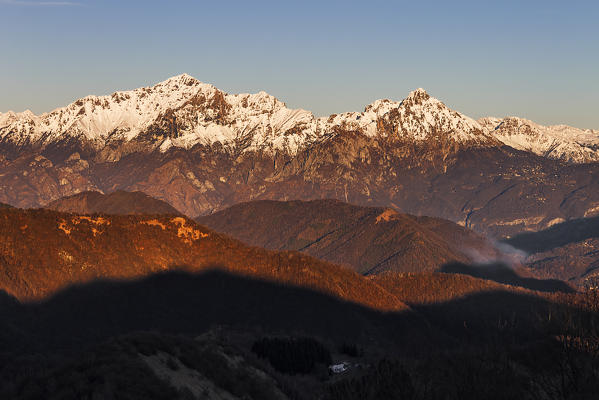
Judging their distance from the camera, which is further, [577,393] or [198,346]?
[198,346]

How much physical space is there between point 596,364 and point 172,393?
5672 cm

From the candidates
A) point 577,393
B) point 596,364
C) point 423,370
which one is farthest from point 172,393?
point 596,364

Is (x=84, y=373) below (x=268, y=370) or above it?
above

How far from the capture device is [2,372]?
12850 cm

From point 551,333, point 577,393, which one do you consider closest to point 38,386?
point 577,393

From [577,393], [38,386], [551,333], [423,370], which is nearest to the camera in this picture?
[38,386]

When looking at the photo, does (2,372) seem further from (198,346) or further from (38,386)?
(38,386)

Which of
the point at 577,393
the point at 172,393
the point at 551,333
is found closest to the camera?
the point at 172,393

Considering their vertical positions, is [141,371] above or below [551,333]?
above

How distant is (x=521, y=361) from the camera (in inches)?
4409

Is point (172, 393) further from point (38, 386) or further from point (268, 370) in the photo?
point (268, 370)

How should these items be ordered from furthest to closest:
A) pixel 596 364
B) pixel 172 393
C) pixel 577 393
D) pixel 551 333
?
pixel 551 333, pixel 596 364, pixel 577 393, pixel 172 393

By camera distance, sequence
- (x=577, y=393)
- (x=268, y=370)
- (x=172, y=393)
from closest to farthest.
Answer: (x=172, y=393)
(x=577, y=393)
(x=268, y=370)

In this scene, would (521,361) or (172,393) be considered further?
(521,361)
